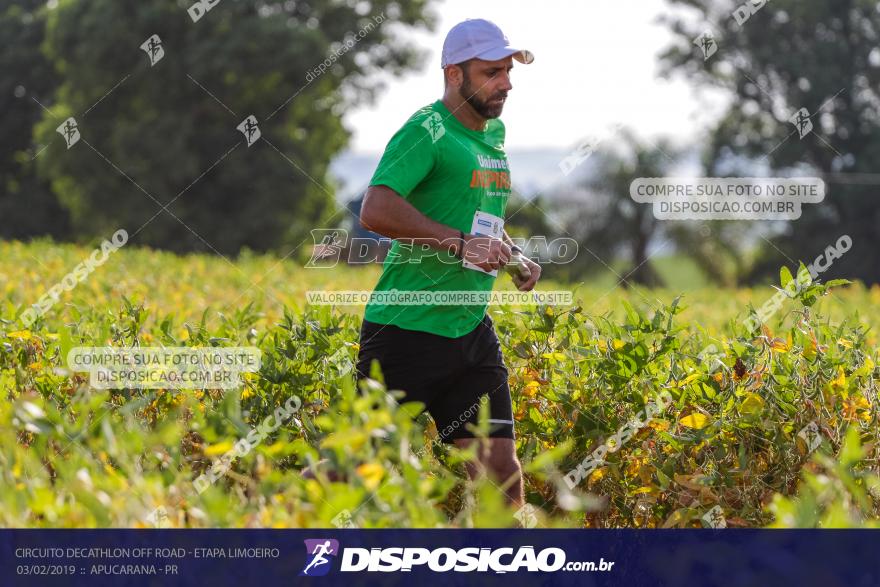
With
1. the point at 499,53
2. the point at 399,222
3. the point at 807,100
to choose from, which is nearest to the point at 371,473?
the point at 399,222

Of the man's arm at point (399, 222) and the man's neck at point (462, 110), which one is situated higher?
the man's neck at point (462, 110)

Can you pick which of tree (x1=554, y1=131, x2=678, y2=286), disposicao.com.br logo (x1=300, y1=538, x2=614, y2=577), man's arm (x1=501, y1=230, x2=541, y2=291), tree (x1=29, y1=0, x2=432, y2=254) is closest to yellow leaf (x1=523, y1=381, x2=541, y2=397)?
man's arm (x1=501, y1=230, x2=541, y2=291)

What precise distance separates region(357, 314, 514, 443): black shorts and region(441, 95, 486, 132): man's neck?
2.77ft

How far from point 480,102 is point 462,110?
83 mm

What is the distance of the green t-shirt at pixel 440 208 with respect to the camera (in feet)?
13.0

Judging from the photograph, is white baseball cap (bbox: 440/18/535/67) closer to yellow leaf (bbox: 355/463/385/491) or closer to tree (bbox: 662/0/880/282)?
yellow leaf (bbox: 355/463/385/491)

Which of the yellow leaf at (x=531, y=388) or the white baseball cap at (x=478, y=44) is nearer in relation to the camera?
the white baseball cap at (x=478, y=44)

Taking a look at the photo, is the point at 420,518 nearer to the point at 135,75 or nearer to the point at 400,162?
the point at 400,162

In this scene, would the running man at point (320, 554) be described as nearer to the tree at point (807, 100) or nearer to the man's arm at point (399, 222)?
the man's arm at point (399, 222)

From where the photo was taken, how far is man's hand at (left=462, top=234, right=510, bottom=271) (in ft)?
13.0

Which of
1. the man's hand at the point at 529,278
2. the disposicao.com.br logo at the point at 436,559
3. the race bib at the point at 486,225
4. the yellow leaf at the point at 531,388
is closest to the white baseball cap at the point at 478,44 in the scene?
the race bib at the point at 486,225

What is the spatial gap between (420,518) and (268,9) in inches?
1309

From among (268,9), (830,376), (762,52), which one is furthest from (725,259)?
(830,376)

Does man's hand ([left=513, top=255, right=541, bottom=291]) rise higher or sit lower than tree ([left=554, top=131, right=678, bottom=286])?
lower
